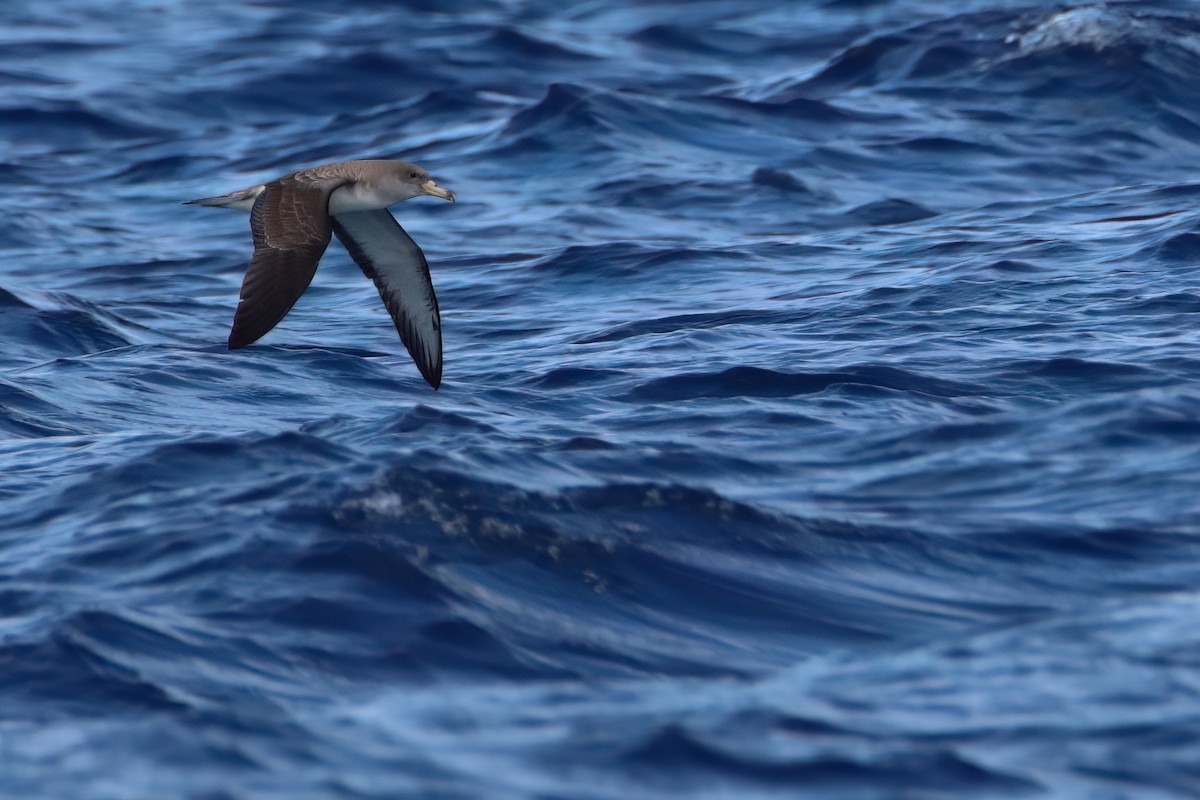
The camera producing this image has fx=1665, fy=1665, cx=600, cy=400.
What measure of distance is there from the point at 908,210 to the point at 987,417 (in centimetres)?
544

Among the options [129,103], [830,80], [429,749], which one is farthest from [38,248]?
[429,749]

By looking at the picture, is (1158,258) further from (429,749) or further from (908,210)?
(429,749)

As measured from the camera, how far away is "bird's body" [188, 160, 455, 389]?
25.8 feet

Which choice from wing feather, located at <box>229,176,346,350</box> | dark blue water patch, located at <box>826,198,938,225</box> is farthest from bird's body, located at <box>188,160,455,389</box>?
dark blue water patch, located at <box>826,198,938,225</box>

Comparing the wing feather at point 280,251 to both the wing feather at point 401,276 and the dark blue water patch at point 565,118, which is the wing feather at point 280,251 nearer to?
the wing feather at point 401,276

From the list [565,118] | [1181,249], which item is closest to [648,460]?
[1181,249]

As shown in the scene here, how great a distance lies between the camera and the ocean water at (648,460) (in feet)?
16.8

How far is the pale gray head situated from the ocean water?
1.11m

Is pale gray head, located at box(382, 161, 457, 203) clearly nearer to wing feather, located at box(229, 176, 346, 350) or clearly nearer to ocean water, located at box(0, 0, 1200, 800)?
wing feather, located at box(229, 176, 346, 350)

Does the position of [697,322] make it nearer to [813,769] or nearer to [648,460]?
[648,460]

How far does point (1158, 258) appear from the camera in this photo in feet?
35.5

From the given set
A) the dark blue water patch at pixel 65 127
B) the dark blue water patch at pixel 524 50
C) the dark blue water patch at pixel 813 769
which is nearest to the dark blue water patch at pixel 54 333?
the dark blue water patch at pixel 65 127

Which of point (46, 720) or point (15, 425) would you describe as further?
point (15, 425)

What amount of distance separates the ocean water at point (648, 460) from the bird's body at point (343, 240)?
0.44 m
